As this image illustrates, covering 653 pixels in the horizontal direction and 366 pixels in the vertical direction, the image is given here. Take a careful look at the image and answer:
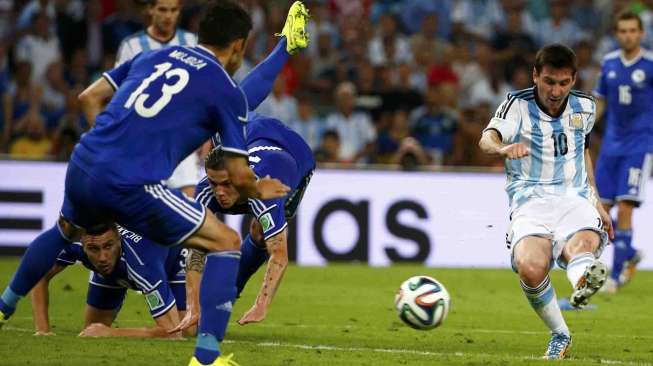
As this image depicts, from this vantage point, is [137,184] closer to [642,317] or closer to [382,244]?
[642,317]

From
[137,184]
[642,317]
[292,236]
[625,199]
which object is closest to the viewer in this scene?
[137,184]

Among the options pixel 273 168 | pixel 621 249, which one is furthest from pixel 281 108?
pixel 273 168

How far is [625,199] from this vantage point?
12562 mm

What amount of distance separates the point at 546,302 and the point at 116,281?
297 cm

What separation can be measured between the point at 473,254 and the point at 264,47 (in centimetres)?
490

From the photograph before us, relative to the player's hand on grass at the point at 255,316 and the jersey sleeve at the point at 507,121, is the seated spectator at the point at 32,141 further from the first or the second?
the jersey sleeve at the point at 507,121

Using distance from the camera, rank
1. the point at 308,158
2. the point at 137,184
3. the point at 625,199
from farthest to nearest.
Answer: the point at 625,199
the point at 308,158
the point at 137,184

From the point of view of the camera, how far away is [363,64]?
1797 centimetres

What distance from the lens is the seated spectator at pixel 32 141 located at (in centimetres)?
1620

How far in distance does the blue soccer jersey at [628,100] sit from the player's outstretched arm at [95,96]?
6.82 m

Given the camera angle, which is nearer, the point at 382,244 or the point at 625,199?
the point at 625,199

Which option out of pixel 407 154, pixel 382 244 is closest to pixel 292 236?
pixel 382 244

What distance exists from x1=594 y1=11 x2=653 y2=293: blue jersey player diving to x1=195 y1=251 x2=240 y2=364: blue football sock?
6879mm

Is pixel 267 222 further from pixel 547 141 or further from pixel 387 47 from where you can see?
pixel 387 47
